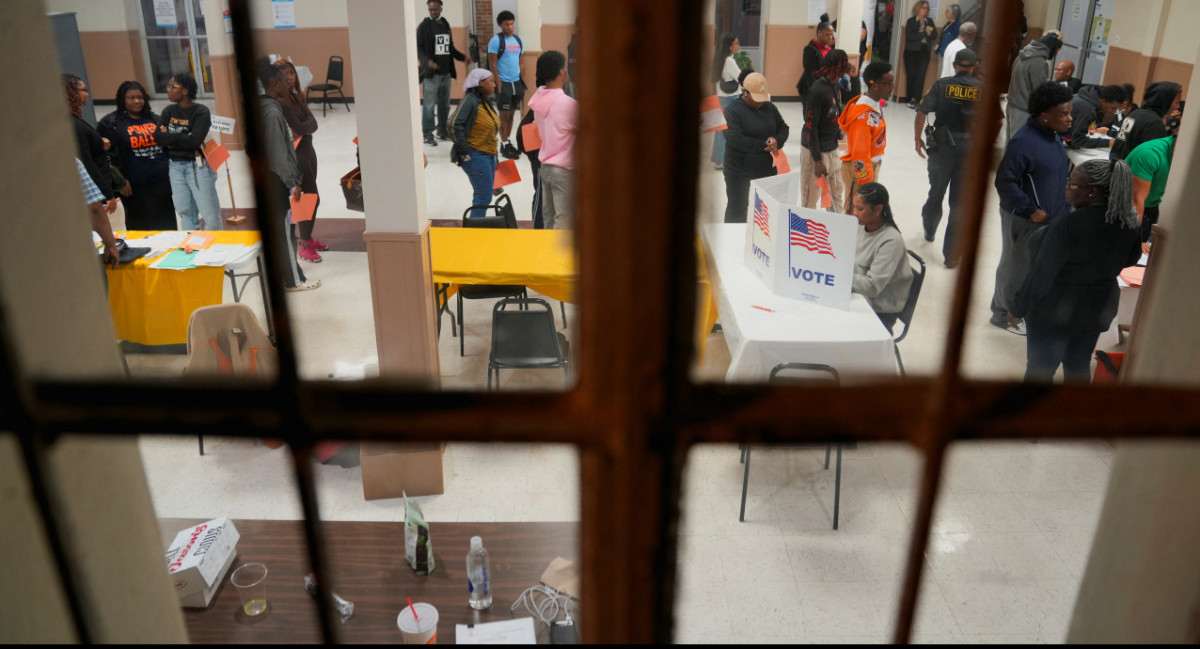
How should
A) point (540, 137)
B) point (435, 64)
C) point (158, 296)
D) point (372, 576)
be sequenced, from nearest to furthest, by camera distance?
1. point (372, 576)
2. point (158, 296)
3. point (540, 137)
4. point (435, 64)

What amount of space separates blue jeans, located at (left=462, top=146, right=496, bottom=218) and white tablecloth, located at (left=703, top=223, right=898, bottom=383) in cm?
259

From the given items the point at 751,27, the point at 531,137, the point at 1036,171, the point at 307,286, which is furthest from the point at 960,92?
the point at 751,27

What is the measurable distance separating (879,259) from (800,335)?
24.7 inches

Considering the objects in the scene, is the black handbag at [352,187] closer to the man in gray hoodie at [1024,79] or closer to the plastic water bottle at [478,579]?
the plastic water bottle at [478,579]

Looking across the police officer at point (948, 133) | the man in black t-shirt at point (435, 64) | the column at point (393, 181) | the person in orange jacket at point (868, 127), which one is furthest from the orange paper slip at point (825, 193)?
the man in black t-shirt at point (435, 64)

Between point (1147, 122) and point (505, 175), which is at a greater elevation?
point (1147, 122)

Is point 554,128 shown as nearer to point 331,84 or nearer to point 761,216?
point 761,216

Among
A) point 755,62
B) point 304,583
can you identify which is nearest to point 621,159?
point 304,583

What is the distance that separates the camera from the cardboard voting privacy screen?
11.2 ft

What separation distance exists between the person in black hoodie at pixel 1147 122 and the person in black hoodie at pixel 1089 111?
27.2 inches

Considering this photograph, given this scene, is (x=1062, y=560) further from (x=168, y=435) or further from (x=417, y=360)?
(x=168, y=435)

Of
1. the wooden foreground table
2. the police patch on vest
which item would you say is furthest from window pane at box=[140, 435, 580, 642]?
the police patch on vest

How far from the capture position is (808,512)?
3467mm

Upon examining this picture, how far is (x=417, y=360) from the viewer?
347cm
